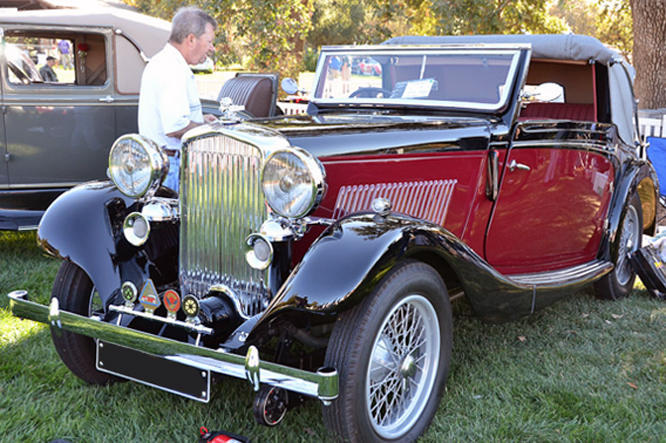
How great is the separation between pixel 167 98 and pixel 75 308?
1.36 m

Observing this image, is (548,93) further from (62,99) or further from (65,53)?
(65,53)

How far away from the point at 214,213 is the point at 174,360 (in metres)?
0.68

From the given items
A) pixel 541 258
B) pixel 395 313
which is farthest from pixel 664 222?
pixel 395 313

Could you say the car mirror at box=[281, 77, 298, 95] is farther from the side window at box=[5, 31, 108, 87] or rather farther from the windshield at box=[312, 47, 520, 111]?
the side window at box=[5, 31, 108, 87]

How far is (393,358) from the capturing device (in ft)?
8.70

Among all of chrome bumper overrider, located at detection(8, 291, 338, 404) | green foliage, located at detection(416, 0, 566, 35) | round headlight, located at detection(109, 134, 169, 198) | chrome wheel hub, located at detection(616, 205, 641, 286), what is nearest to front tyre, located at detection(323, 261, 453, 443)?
chrome bumper overrider, located at detection(8, 291, 338, 404)

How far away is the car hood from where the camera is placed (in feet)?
9.26

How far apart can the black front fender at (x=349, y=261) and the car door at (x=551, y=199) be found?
1.01 meters

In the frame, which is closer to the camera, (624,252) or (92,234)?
(92,234)

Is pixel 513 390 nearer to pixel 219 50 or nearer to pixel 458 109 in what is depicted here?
pixel 458 109

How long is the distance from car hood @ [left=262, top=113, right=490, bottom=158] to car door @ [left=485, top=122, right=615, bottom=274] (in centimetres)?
37

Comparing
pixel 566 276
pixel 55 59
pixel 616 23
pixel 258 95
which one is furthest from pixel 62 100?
pixel 616 23

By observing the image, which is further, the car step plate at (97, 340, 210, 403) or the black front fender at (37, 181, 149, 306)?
the black front fender at (37, 181, 149, 306)

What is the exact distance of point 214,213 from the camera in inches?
111
